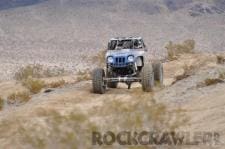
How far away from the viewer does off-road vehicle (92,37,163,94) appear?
706 inches

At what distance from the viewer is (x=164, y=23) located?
70.8 metres

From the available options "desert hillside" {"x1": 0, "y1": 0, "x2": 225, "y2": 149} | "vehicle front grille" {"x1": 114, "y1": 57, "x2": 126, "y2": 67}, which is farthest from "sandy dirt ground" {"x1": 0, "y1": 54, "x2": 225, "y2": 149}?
"vehicle front grille" {"x1": 114, "y1": 57, "x2": 126, "y2": 67}

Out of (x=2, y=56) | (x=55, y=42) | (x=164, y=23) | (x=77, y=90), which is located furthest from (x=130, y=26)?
(x=77, y=90)

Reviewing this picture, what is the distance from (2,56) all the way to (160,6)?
93.7ft

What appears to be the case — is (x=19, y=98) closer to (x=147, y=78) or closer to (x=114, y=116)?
(x=147, y=78)

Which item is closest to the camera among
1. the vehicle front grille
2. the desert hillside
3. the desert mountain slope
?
the desert hillside

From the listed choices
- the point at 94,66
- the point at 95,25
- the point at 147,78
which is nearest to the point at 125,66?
the point at 147,78

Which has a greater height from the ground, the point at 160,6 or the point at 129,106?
the point at 160,6

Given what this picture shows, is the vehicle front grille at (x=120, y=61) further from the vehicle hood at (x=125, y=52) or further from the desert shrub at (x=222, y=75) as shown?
the desert shrub at (x=222, y=75)

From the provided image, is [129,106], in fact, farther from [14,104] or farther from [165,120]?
[14,104]

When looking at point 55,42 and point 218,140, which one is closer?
point 218,140

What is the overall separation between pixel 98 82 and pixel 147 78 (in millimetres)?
1618

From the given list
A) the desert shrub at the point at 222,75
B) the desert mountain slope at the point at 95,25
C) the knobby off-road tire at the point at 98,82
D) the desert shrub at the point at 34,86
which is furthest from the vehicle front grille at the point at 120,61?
the desert mountain slope at the point at 95,25

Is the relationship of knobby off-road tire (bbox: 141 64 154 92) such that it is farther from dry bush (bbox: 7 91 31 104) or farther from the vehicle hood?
dry bush (bbox: 7 91 31 104)
